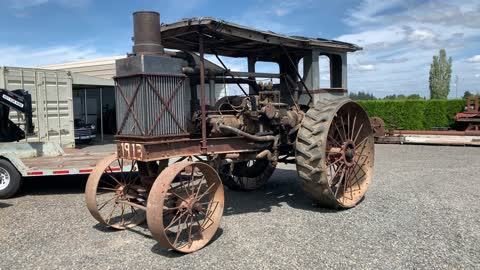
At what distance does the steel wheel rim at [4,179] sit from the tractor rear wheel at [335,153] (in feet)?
16.6

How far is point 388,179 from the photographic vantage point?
8.61 meters

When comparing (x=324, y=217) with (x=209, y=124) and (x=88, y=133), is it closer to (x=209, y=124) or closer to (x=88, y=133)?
(x=209, y=124)

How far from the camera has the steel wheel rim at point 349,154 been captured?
20.6 ft

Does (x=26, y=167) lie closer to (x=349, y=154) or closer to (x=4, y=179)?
(x=4, y=179)

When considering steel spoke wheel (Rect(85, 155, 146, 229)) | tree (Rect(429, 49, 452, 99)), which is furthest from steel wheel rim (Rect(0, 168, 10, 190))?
tree (Rect(429, 49, 452, 99))

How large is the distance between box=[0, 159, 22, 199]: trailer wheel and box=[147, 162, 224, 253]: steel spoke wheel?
3634 mm

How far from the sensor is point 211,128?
18.8 feet

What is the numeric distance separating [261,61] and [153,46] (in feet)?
9.19

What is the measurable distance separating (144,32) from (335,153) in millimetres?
3150

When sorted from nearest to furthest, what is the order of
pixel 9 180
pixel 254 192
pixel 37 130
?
pixel 9 180 → pixel 254 192 → pixel 37 130

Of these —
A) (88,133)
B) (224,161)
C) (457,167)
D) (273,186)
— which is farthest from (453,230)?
(88,133)

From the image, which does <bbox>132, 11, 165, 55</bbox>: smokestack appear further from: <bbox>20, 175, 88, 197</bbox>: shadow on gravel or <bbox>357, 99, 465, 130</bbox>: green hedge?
<bbox>357, 99, 465, 130</bbox>: green hedge

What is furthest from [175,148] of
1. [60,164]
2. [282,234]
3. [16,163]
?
[16,163]

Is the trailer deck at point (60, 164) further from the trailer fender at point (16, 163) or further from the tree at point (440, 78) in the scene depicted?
the tree at point (440, 78)
